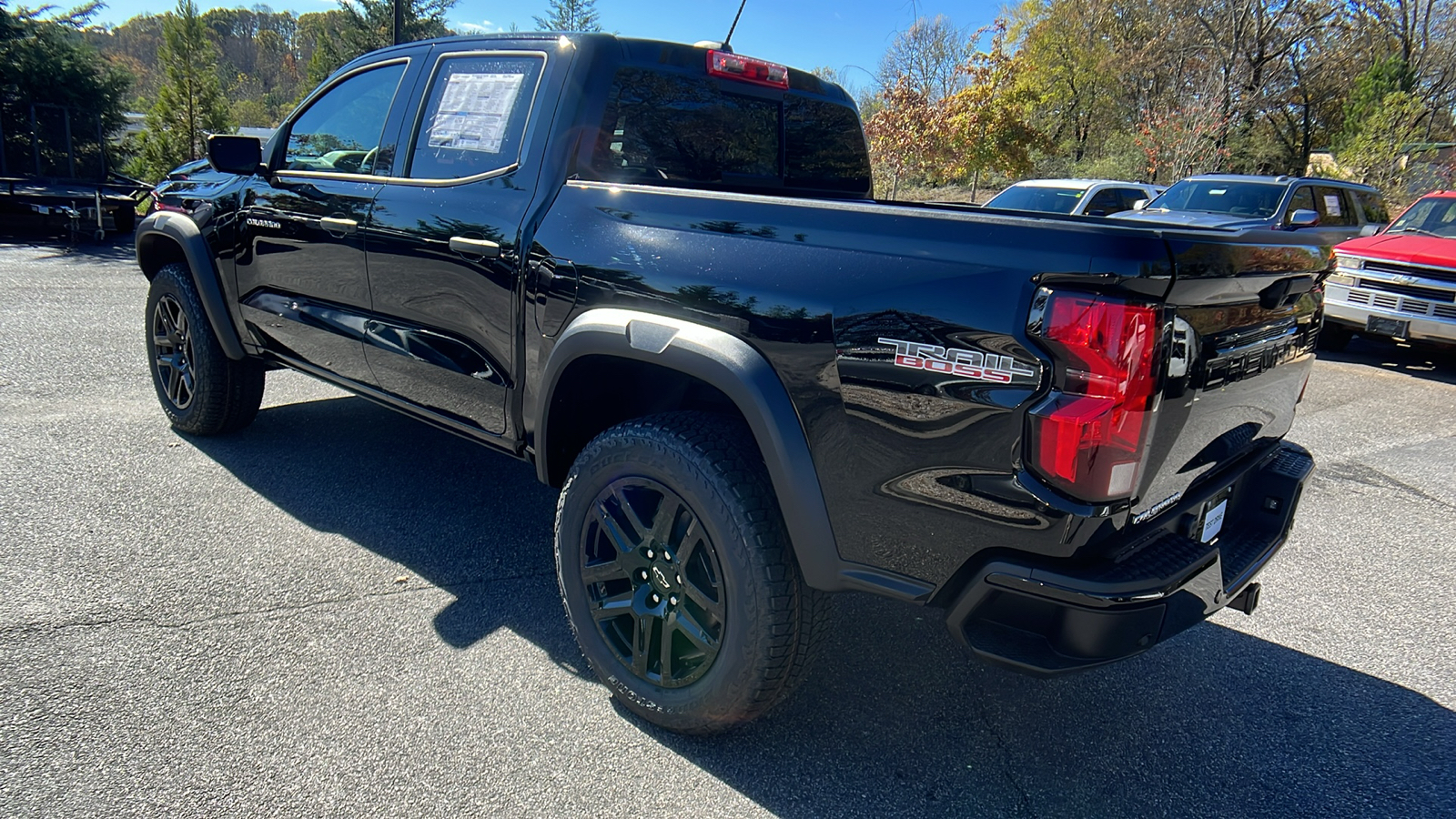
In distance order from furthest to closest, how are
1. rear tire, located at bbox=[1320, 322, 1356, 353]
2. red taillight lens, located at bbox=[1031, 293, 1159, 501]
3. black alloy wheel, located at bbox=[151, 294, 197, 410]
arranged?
rear tire, located at bbox=[1320, 322, 1356, 353], black alloy wheel, located at bbox=[151, 294, 197, 410], red taillight lens, located at bbox=[1031, 293, 1159, 501]

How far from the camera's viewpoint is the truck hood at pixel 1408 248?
Result: 8110 mm

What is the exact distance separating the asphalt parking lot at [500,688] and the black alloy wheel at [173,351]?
420 millimetres

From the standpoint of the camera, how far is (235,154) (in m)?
4.00

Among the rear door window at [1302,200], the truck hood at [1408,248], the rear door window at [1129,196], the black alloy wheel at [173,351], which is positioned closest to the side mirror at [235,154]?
the black alloy wheel at [173,351]

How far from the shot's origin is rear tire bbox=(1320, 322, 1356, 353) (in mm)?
9305

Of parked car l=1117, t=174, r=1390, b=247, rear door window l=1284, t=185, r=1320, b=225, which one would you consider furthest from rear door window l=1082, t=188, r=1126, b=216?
rear door window l=1284, t=185, r=1320, b=225

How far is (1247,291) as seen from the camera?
6.87 feet

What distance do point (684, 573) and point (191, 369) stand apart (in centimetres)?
356

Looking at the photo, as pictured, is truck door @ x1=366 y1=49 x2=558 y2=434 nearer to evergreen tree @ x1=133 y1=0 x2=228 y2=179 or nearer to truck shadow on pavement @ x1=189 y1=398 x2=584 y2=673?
truck shadow on pavement @ x1=189 y1=398 x2=584 y2=673

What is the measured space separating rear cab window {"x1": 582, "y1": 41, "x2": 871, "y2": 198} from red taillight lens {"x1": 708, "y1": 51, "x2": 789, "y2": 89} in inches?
1.0

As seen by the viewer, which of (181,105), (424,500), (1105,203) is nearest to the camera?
(424,500)

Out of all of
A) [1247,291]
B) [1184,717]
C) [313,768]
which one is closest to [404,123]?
[313,768]

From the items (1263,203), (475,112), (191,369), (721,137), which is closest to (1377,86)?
(1263,203)

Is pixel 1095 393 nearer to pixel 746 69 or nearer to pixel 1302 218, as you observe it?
pixel 746 69
